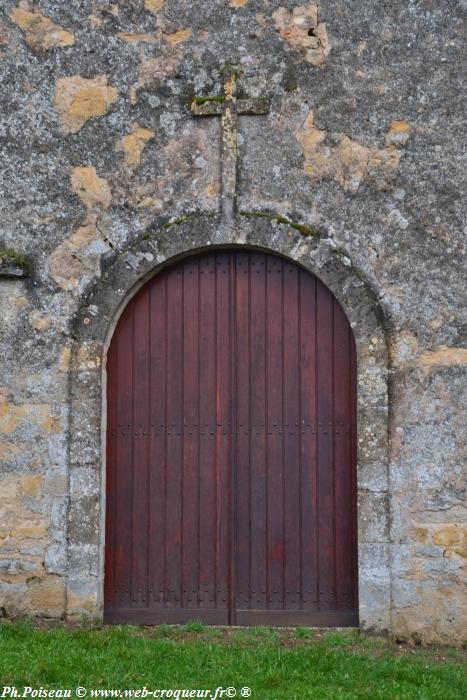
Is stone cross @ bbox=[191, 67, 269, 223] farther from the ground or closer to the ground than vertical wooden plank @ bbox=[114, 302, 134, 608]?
farther from the ground

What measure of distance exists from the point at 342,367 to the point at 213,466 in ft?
3.74

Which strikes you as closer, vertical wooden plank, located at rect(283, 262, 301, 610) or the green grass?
the green grass

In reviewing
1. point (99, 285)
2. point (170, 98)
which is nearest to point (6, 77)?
point (170, 98)

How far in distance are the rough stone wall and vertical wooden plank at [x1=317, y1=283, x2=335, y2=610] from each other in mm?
408

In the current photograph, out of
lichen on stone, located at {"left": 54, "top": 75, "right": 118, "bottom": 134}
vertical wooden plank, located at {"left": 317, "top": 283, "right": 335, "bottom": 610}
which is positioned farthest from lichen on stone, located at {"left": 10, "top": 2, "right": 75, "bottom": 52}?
vertical wooden plank, located at {"left": 317, "top": 283, "right": 335, "bottom": 610}

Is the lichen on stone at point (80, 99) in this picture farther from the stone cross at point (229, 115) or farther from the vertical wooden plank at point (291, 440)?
the vertical wooden plank at point (291, 440)

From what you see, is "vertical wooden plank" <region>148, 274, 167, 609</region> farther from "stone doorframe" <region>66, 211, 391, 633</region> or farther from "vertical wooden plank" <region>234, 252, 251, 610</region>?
"vertical wooden plank" <region>234, 252, 251, 610</region>

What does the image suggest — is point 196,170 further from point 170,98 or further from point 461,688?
point 461,688

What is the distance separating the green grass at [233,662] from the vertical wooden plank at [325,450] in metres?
0.39

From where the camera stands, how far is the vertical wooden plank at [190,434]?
7211 millimetres

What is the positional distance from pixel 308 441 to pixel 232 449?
53cm

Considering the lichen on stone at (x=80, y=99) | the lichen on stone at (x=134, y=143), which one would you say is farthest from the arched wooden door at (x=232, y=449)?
the lichen on stone at (x=80, y=99)

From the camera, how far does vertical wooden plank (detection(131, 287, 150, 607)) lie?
23.7ft

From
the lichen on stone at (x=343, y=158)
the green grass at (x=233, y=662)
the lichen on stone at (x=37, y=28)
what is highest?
the lichen on stone at (x=37, y=28)
